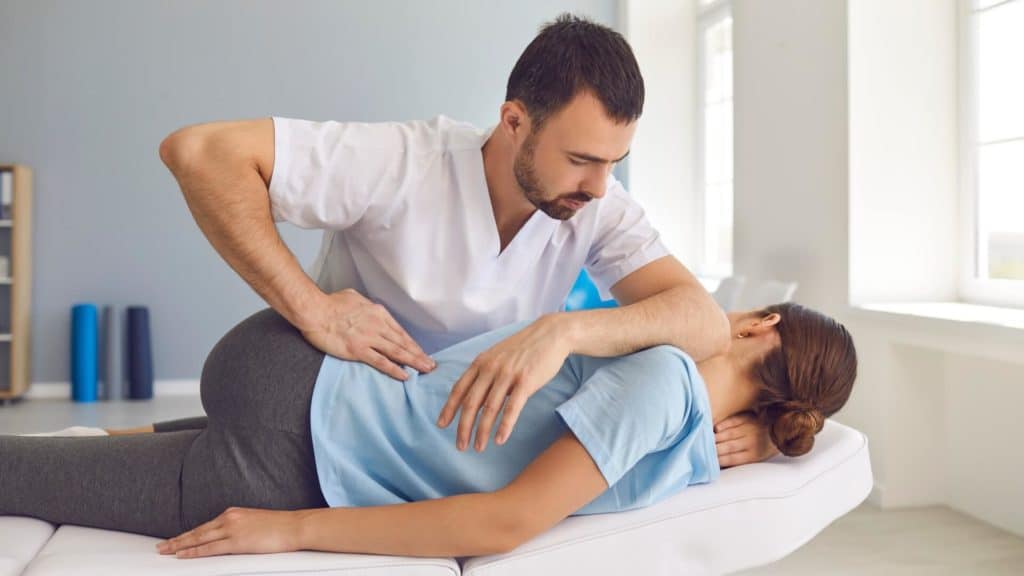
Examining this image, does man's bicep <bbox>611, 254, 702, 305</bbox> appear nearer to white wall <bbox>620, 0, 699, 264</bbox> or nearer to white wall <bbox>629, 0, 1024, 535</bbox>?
white wall <bbox>629, 0, 1024, 535</bbox>

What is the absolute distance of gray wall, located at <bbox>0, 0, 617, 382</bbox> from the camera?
592cm

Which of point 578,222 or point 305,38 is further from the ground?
point 305,38

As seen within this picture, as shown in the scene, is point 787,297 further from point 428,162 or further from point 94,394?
point 94,394

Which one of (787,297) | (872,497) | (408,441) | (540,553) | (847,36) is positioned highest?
(847,36)

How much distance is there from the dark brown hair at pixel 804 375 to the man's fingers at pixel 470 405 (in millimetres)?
518

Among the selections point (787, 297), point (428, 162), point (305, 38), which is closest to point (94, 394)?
point (305, 38)

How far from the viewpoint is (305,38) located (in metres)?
6.19

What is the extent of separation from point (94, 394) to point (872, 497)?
14.7 feet

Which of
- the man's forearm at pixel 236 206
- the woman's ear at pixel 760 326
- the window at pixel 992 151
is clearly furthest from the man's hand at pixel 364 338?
the window at pixel 992 151

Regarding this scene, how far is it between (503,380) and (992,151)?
279cm

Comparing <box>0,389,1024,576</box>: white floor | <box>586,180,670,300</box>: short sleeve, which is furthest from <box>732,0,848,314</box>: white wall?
<box>586,180,670,300</box>: short sleeve

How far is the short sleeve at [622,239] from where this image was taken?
2.02m

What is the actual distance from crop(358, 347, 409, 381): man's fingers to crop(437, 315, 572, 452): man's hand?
0.15 m

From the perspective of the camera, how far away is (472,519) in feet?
4.50
